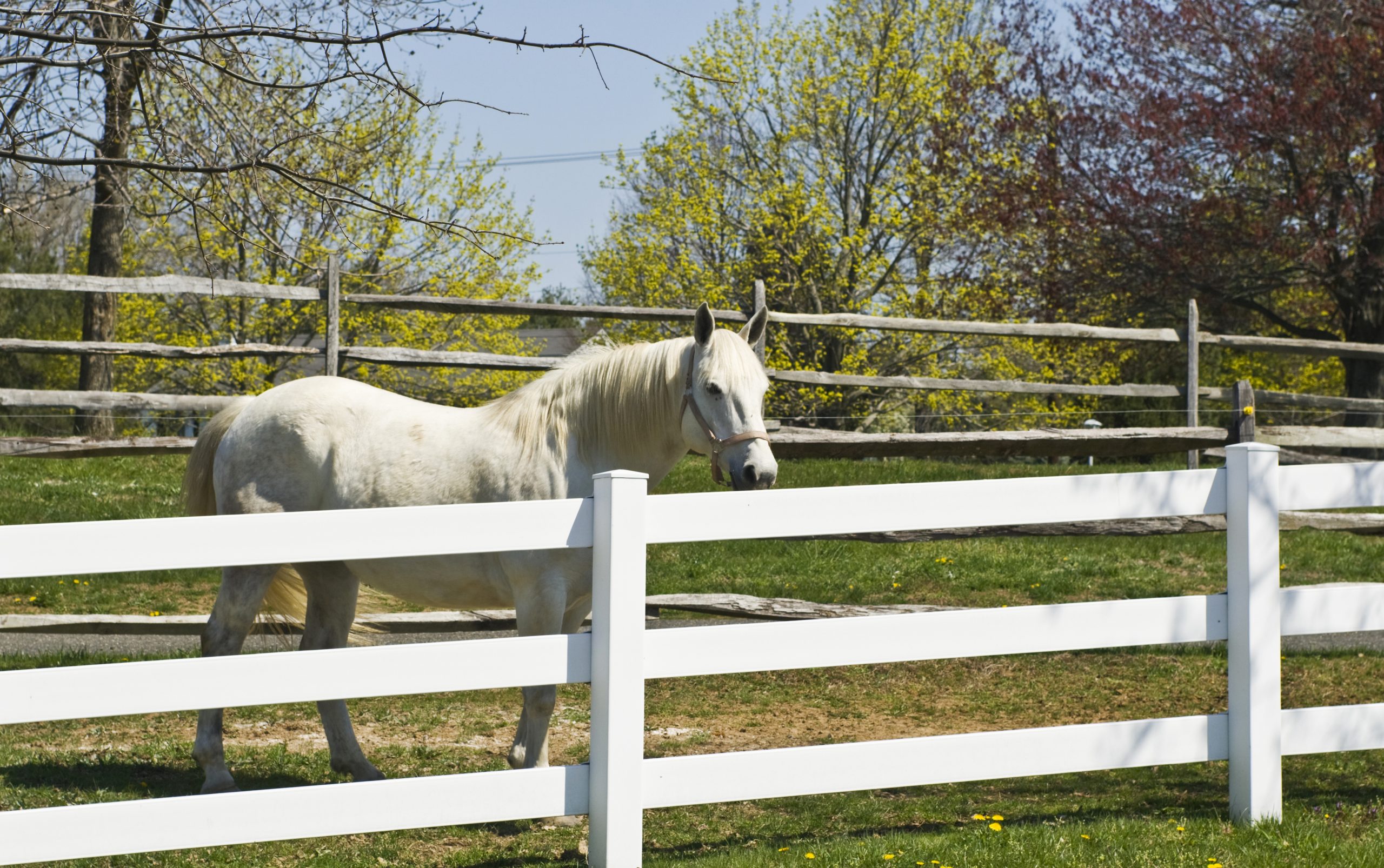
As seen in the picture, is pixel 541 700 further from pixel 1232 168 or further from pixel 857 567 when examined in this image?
pixel 1232 168

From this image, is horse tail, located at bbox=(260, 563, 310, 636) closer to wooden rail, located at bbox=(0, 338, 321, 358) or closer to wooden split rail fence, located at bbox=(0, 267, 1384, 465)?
wooden split rail fence, located at bbox=(0, 267, 1384, 465)

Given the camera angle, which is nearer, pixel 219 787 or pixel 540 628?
pixel 540 628

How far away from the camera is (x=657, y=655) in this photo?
3.55 m

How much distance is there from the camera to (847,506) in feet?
12.2

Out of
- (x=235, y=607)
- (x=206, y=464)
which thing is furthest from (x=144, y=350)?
(x=235, y=607)

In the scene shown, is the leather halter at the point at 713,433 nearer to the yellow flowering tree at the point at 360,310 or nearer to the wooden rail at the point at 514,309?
the wooden rail at the point at 514,309

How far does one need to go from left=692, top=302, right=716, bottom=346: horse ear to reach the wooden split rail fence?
194 inches

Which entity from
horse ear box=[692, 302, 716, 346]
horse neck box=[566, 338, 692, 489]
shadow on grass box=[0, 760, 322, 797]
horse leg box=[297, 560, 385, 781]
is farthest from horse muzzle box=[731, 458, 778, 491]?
shadow on grass box=[0, 760, 322, 797]

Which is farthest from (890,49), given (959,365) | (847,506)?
(847,506)

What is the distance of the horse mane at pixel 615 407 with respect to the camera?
4.83 metres

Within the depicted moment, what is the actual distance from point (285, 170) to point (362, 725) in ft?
10.1

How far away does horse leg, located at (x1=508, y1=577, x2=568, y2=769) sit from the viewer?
4445 mm

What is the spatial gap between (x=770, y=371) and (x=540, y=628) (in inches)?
223

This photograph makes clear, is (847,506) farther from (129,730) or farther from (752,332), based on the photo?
(129,730)
